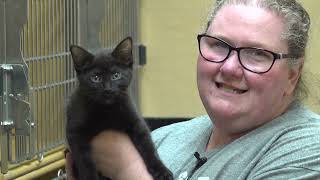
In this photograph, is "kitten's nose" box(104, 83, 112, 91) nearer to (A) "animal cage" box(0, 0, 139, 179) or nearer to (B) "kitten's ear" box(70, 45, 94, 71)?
(B) "kitten's ear" box(70, 45, 94, 71)

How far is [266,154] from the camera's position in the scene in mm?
1120

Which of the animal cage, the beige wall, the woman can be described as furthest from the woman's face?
the beige wall

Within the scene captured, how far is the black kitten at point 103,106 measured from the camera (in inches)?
52.4

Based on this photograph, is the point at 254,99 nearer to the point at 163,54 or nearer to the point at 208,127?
the point at 208,127

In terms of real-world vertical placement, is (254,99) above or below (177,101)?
above

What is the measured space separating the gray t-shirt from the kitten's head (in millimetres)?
229

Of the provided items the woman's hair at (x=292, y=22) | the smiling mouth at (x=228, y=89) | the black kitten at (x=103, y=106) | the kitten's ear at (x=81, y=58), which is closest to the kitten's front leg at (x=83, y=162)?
the black kitten at (x=103, y=106)

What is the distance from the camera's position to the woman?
1.14m

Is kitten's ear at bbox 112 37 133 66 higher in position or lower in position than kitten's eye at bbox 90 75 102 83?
higher

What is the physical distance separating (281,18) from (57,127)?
1094 mm

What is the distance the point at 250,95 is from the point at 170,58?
1.59 m

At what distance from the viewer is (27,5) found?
1.73 metres

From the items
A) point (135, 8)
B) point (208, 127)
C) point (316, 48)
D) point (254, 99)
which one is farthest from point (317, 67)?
point (254, 99)

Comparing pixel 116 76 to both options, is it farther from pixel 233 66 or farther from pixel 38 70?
pixel 38 70
